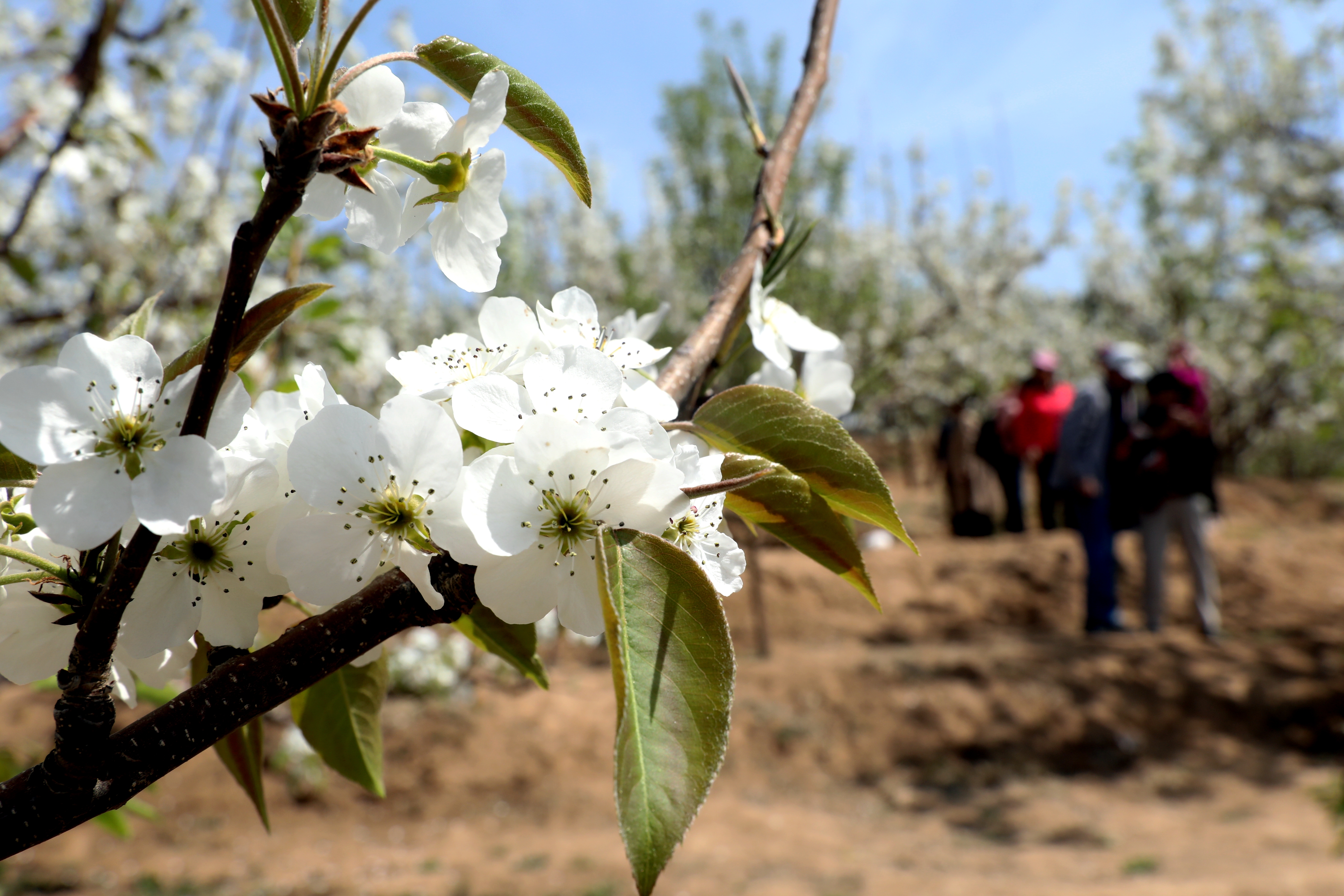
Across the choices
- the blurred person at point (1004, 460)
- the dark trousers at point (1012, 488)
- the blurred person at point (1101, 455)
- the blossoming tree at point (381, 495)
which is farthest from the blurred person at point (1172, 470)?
the blossoming tree at point (381, 495)

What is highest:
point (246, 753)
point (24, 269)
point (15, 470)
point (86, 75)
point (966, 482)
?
point (86, 75)

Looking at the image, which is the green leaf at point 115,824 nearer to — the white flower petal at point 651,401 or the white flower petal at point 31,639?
the white flower petal at point 31,639

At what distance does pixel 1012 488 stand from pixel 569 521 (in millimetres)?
10134

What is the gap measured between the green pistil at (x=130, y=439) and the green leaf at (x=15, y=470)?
0.25 feet

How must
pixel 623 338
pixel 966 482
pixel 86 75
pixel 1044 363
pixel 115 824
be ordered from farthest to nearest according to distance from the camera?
pixel 966 482 → pixel 1044 363 → pixel 86 75 → pixel 115 824 → pixel 623 338

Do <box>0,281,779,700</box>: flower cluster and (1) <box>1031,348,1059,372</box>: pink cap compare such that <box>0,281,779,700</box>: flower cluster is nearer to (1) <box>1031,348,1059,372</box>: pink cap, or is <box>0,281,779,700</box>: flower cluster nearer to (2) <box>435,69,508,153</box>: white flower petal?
(2) <box>435,69,508,153</box>: white flower petal

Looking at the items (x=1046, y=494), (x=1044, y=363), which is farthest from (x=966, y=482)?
(x=1044, y=363)

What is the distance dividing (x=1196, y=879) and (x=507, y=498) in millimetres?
4921

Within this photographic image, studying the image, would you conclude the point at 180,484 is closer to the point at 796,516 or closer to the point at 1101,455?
the point at 796,516

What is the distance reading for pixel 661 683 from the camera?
46cm

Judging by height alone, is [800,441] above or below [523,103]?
below

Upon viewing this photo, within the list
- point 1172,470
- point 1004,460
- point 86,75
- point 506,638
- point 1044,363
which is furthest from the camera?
point 1004,460

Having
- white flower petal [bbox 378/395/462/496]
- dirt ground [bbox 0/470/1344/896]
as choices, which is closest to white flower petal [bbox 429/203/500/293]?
white flower petal [bbox 378/395/462/496]

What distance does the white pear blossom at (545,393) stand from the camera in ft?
1.74
